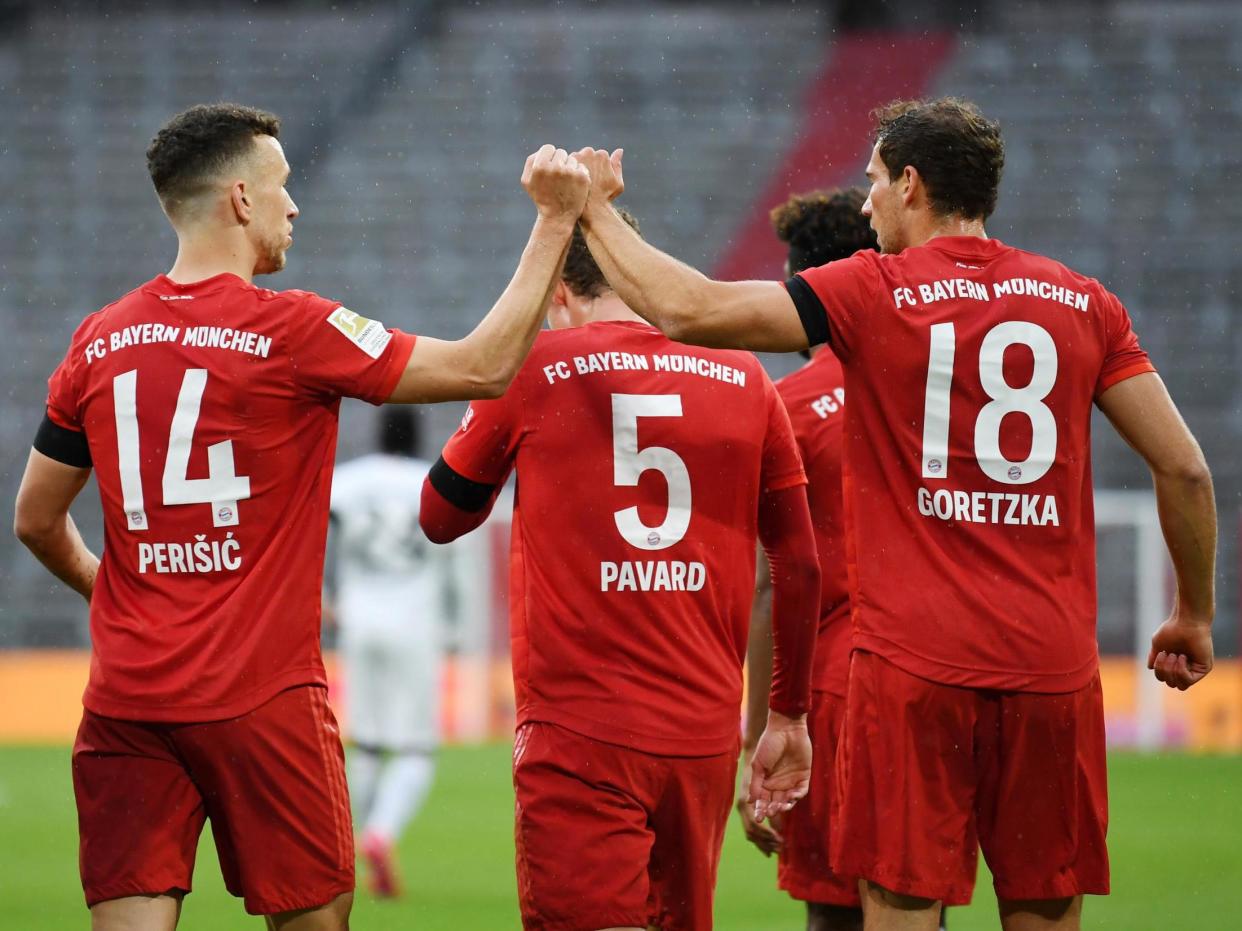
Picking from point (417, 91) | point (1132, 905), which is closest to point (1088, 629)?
point (1132, 905)

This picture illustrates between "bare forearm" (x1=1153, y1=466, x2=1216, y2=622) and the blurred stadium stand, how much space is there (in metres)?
11.7

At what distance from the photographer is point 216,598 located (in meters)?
3.33

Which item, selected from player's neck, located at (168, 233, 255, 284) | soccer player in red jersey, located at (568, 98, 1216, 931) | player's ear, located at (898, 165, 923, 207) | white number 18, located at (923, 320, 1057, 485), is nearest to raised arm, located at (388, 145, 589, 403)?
soccer player in red jersey, located at (568, 98, 1216, 931)

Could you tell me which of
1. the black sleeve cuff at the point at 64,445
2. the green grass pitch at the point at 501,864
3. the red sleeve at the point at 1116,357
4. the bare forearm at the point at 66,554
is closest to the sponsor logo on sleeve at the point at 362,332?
the black sleeve cuff at the point at 64,445

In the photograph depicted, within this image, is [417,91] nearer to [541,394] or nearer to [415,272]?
[415,272]

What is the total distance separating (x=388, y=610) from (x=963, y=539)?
5.46 metres

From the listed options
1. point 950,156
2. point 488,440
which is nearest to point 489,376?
point 488,440

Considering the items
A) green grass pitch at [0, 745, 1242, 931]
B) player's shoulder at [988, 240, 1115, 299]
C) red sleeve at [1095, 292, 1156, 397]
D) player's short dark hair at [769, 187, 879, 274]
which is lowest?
green grass pitch at [0, 745, 1242, 931]

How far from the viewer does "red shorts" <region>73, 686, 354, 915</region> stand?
10.8 ft

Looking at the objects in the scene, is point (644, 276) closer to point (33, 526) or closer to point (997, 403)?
point (997, 403)

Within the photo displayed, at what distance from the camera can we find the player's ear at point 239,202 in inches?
139

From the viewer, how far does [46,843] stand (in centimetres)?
877

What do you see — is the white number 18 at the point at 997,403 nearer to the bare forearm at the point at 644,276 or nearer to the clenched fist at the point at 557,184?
the bare forearm at the point at 644,276

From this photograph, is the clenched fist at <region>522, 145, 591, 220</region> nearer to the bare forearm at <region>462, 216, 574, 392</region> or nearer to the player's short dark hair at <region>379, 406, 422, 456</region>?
the bare forearm at <region>462, 216, 574, 392</region>
